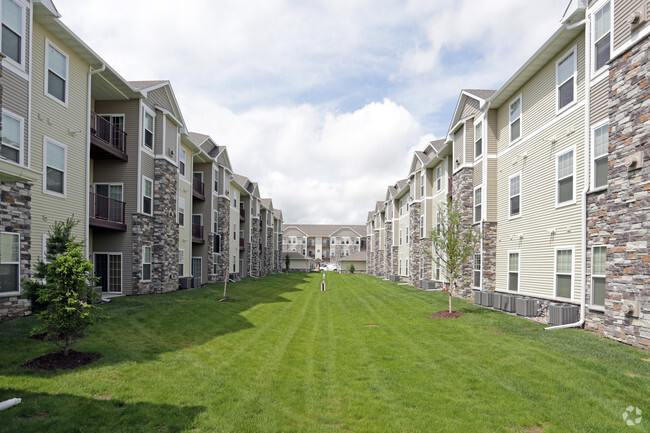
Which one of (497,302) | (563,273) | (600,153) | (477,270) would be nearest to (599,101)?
(600,153)

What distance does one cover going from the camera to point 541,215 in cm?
1491

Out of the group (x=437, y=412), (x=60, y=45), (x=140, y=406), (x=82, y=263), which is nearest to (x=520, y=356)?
(x=437, y=412)

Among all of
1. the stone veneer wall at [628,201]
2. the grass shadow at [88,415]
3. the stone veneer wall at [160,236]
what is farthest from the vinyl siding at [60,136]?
the stone veneer wall at [628,201]

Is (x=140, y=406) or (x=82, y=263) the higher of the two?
(x=82, y=263)

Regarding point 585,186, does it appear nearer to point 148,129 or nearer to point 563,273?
point 563,273

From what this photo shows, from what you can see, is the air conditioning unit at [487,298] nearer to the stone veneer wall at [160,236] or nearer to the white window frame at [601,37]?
the white window frame at [601,37]

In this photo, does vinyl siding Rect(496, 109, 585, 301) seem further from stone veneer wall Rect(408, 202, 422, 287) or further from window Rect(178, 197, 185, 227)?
window Rect(178, 197, 185, 227)

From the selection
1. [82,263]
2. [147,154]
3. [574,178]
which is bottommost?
[82,263]

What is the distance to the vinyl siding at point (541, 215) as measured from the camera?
41.8 ft

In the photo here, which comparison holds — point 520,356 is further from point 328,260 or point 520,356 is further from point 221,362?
point 328,260

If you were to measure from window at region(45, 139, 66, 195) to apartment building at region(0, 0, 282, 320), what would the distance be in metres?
0.03

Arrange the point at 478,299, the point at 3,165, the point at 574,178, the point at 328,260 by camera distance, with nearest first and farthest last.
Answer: the point at 3,165 → the point at 574,178 → the point at 478,299 → the point at 328,260

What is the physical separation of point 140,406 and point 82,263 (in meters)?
3.39

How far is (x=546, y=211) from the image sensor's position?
14547mm
